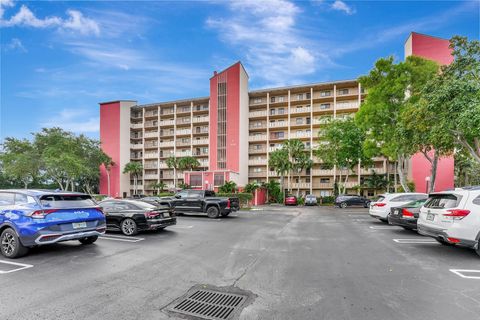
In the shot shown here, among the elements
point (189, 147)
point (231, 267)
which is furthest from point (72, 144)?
point (231, 267)

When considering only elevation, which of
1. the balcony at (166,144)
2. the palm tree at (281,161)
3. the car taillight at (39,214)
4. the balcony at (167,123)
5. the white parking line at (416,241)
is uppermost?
the balcony at (167,123)

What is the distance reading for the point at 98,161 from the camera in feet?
166

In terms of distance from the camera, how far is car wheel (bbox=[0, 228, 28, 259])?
6.21 m

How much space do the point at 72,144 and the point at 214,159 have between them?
988 inches

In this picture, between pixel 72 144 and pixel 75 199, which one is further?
pixel 72 144

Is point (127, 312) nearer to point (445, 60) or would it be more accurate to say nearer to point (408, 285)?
point (408, 285)

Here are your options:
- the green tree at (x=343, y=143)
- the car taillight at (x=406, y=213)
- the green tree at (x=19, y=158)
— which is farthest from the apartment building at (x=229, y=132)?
the car taillight at (x=406, y=213)

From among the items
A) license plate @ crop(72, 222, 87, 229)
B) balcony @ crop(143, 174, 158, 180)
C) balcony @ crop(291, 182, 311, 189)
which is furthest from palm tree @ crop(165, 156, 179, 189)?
license plate @ crop(72, 222, 87, 229)

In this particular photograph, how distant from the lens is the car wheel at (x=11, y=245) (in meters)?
6.21

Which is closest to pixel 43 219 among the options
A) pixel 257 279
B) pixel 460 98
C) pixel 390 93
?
pixel 257 279

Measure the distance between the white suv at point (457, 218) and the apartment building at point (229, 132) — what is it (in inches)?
1247

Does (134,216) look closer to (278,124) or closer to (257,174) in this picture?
(257,174)

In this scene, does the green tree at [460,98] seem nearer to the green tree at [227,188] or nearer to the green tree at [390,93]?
the green tree at [390,93]

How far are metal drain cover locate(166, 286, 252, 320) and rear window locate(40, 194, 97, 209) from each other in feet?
14.4
